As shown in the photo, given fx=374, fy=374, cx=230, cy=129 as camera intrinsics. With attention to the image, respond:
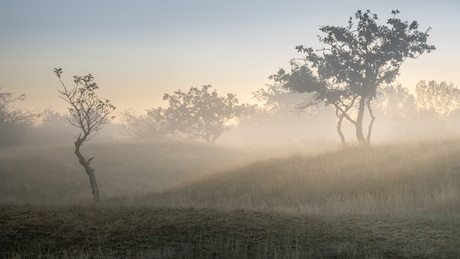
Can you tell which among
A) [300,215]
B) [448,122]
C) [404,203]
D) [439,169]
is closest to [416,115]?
[448,122]

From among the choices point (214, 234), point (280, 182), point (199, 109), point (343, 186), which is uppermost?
point (199, 109)

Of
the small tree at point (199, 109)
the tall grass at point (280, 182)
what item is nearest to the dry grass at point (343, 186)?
the tall grass at point (280, 182)

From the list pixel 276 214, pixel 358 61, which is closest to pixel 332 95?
pixel 358 61

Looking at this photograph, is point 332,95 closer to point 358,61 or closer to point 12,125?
point 358,61

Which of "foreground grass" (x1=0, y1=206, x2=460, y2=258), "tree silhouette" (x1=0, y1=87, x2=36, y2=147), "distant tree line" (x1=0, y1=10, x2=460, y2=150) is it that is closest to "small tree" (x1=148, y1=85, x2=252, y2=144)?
"distant tree line" (x1=0, y1=10, x2=460, y2=150)

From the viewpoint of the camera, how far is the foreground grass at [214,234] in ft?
24.7

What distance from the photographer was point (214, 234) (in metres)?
8.83

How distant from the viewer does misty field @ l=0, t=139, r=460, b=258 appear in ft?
25.6

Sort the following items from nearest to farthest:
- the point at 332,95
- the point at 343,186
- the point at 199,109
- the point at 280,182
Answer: the point at 343,186 < the point at 280,182 < the point at 332,95 < the point at 199,109

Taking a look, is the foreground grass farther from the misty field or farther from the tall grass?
the tall grass

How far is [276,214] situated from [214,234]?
9.16 feet

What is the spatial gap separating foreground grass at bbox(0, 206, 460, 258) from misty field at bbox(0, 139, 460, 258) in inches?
1.0

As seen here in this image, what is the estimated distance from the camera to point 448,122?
237 ft

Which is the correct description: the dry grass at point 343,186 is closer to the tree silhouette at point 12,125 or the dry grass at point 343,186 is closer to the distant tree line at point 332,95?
the distant tree line at point 332,95
